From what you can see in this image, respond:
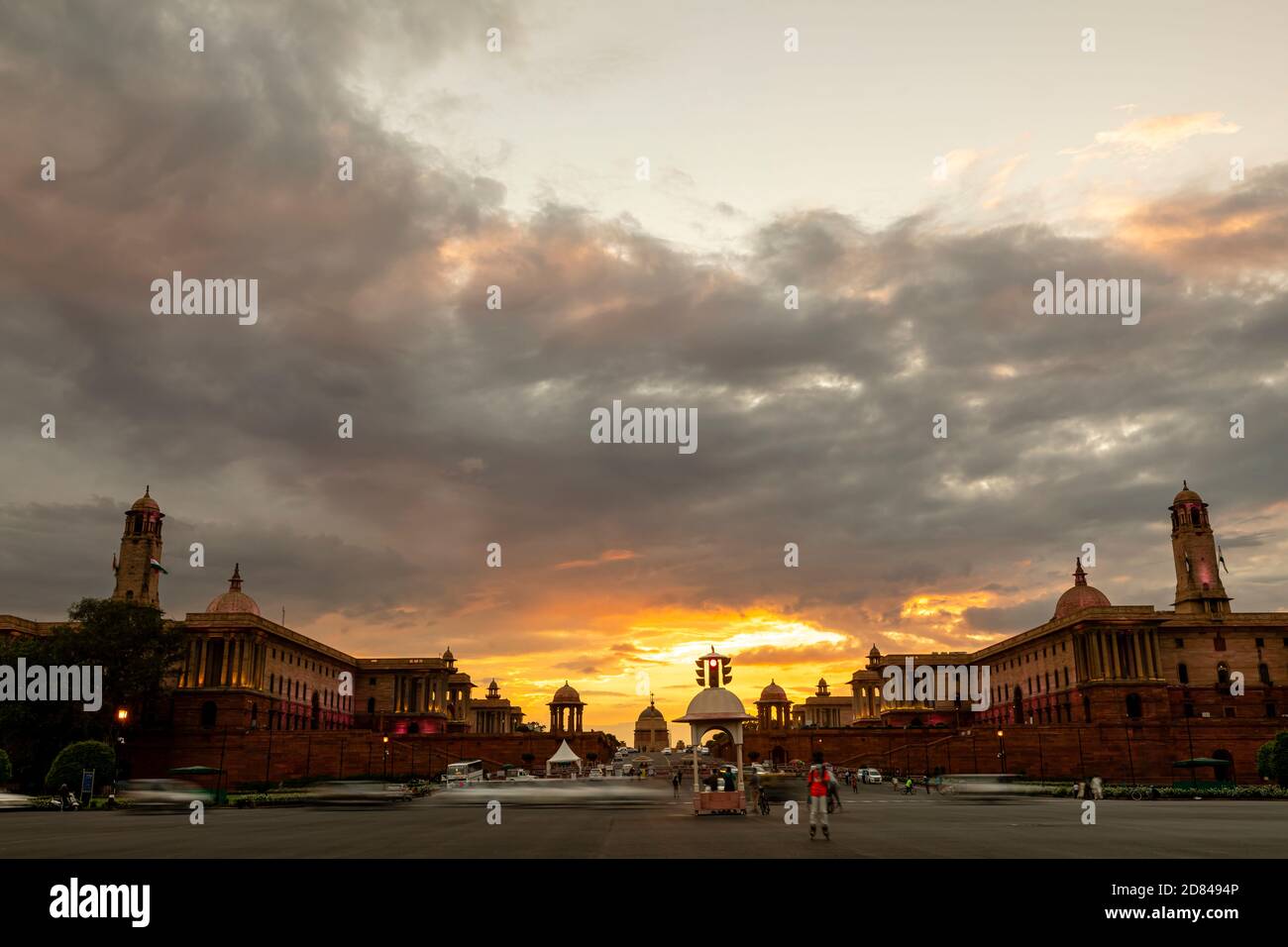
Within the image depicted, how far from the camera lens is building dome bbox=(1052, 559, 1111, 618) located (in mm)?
104938

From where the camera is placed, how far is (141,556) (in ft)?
322

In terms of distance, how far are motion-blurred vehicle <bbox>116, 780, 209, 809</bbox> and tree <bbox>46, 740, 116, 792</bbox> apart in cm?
130

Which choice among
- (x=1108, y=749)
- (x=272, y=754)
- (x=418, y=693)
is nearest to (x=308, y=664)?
(x=418, y=693)

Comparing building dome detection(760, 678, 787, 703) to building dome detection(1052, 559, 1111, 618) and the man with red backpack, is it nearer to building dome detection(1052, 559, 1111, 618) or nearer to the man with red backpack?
building dome detection(1052, 559, 1111, 618)

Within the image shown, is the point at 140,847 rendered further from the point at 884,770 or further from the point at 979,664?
the point at 979,664

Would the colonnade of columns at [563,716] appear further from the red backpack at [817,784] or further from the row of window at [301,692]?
the red backpack at [817,784]

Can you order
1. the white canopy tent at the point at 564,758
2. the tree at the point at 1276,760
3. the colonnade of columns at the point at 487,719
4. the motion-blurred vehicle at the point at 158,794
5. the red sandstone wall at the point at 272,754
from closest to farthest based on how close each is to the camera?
the motion-blurred vehicle at the point at 158,794, the tree at the point at 1276,760, the red sandstone wall at the point at 272,754, the white canopy tent at the point at 564,758, the colonnade of columns at the point at 487,719

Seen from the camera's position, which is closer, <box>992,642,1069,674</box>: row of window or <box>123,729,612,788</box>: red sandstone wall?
<box>123,729,612,788</box>: red sandstone wall

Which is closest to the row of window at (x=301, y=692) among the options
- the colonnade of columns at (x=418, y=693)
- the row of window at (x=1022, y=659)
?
the colonnade of columns at (x=418, y=693)

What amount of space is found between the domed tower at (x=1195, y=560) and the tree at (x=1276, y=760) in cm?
5046

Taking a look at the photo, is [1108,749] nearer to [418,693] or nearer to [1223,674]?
[1223,674]

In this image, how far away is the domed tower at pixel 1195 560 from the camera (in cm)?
10706

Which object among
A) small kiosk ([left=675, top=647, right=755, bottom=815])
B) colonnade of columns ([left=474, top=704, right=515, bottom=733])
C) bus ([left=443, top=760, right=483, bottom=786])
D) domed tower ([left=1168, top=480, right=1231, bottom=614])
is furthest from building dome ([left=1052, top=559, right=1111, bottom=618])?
colonnade of columns ([left=474, top=704, right=515, bottom=733])
